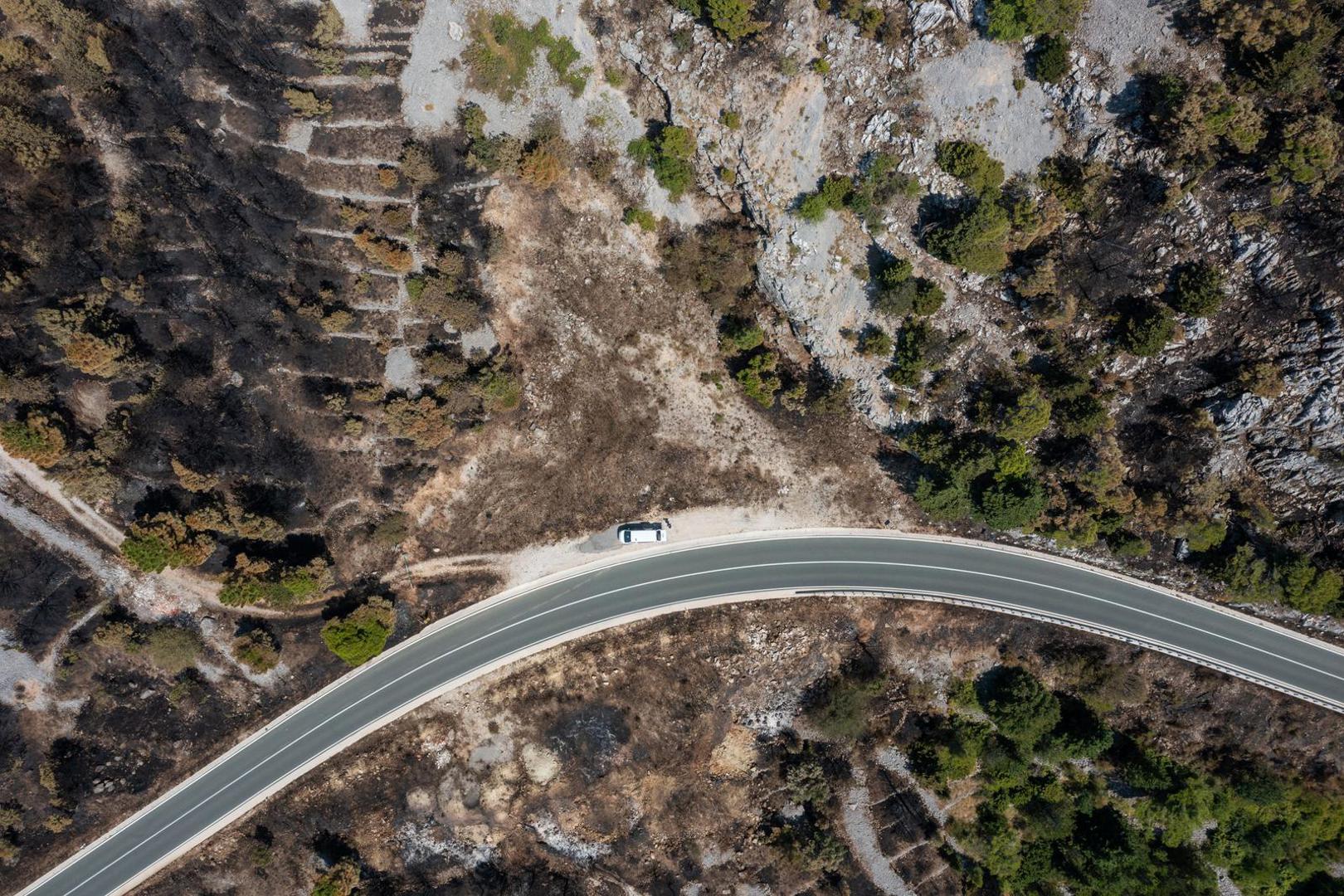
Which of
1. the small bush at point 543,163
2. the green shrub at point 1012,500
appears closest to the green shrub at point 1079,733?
the green shrub at point 1012,500

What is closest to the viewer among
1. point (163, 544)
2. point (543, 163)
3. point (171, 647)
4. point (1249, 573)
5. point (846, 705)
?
point (1249, 573)

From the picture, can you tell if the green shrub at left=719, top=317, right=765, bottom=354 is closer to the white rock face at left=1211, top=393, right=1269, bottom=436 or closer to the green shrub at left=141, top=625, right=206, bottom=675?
the white rock face at left=1211, top=393, right=1269, bottom=436

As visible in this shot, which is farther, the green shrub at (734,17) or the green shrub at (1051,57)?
the green shrub at (734,17)

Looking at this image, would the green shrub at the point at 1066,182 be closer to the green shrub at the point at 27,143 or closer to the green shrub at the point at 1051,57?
the green shrub at the point at 1051,57

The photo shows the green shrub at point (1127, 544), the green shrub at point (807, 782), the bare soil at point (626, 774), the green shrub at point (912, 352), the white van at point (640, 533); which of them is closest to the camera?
the green shrub at point (912, 352)

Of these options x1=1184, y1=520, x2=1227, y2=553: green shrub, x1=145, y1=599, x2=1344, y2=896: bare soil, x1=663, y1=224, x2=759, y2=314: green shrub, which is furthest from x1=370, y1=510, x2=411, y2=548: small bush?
x1=1184, y1=520, x2=1227, y2=553: green shrub

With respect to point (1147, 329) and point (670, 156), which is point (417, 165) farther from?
point (1147, 329)

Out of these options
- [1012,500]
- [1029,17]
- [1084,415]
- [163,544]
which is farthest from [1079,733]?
[163,544]
